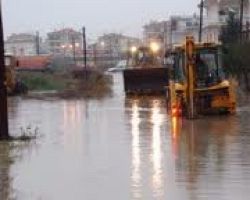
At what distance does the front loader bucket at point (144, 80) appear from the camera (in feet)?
163

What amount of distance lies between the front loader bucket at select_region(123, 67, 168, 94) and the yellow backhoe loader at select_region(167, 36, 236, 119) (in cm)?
1741

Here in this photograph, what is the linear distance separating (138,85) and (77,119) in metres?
20.1

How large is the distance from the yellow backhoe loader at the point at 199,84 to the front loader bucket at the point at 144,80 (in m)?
17.4

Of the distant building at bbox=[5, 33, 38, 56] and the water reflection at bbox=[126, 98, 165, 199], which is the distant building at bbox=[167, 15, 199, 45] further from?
the water reflection at bbox=[126, 98, 165, 199]

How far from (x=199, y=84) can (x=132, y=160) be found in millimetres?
13872

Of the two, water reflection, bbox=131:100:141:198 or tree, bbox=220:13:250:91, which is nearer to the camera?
water reflection, bbox=131:100:141:198

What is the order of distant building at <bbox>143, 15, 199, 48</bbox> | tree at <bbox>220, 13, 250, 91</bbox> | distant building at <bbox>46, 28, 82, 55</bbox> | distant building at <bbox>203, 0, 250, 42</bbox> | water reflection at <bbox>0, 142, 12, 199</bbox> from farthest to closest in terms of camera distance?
distant building at <bbox>46, 28, 82, 55</bbox> < distant building at <bbox>143, 15, 199, 48</bbox> < distant building at <bbox>203, 0, 250, 42</bbox> < tree at <bbox>220, 13, 250, 91</bbox> < water reflection at <bbox>0, 142, 12, 199</bbox>

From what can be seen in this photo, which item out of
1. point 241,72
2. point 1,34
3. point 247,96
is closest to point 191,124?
point 1,34

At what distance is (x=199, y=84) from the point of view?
1203 inches

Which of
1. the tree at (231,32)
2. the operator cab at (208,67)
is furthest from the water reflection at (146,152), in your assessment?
the tree at (231,32)

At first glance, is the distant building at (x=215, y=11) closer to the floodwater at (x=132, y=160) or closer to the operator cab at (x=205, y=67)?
the operator cab at (x=205, y=67)

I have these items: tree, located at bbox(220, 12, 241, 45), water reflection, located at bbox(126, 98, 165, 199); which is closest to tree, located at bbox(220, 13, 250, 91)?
tree, located at bbox(220, 12, 241, 45)

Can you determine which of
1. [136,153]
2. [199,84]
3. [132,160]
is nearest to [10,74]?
[199,84]

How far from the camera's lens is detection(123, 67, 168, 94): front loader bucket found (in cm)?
4969
